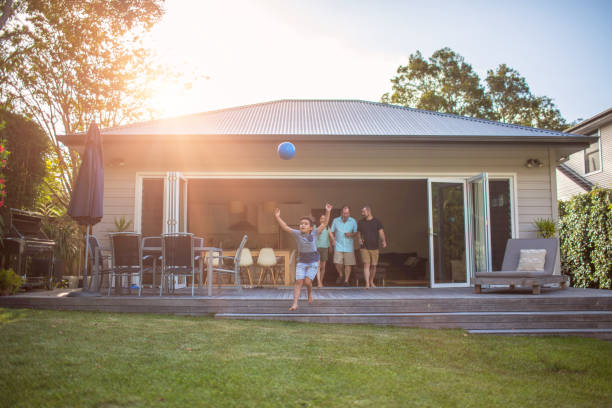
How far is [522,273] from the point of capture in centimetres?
750

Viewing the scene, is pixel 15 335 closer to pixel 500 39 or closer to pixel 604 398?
pixel 604 398

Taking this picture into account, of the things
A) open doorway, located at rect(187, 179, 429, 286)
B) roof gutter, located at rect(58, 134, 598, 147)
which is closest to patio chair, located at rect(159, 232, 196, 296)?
roof gutter, located at rect(58, 134, 598, 147)

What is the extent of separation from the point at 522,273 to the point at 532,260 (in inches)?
32.5

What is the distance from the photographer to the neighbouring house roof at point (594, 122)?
46.3 feet

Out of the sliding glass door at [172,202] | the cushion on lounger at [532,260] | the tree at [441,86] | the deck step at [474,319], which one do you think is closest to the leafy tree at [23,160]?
the sliding glass door at [172,202]

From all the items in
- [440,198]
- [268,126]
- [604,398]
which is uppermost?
[268,126]

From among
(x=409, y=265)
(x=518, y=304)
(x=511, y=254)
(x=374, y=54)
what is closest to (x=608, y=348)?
(x=518, y=304)

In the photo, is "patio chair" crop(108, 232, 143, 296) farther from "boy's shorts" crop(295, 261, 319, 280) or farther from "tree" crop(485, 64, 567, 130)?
"tree" crop(485, 64, 567, 130)

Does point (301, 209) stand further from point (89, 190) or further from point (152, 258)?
point (89, 190)

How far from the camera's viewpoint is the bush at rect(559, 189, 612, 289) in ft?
35.8

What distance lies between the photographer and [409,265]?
12.8 meters

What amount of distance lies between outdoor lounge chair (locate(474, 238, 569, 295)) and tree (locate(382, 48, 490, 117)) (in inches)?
622

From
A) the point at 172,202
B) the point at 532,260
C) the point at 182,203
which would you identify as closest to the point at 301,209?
the point at 182,203

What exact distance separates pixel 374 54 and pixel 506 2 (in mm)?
3340
